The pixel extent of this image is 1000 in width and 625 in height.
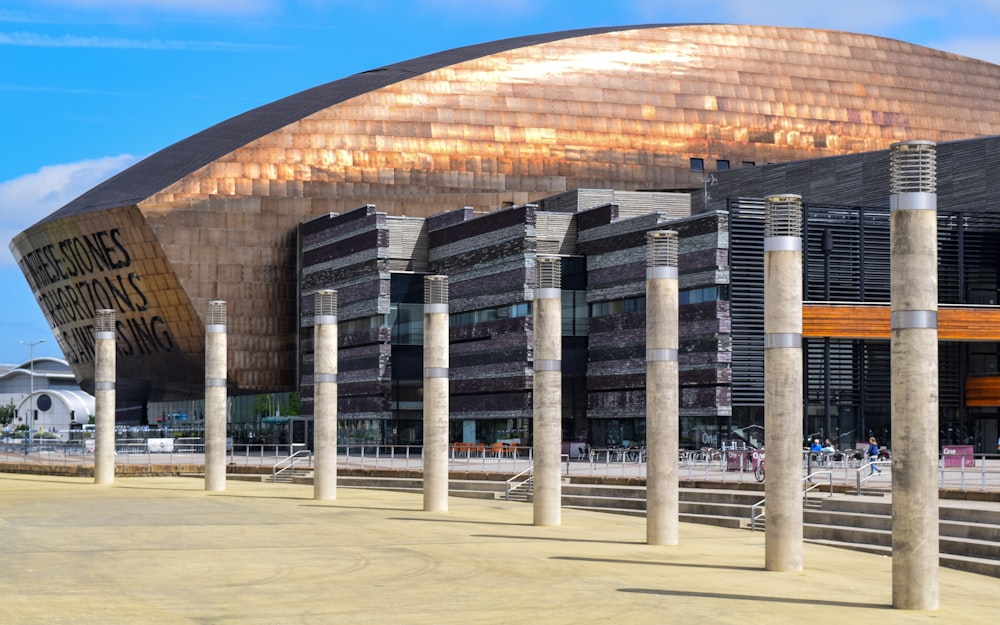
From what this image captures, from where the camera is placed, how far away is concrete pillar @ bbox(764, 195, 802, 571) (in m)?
28.7

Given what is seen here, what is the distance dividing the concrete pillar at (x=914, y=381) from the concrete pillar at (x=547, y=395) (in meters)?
15.3

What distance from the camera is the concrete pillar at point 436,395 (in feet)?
146

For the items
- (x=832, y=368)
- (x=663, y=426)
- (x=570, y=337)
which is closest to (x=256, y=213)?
(x=570, y=337)

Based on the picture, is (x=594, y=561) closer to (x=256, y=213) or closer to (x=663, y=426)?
(x=663, y=426)

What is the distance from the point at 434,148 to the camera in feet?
333

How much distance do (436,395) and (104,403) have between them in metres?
22.6

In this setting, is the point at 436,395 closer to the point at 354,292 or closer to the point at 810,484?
the point at 810,484

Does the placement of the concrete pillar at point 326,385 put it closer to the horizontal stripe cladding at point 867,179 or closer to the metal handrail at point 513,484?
the metal handrail at point 513,484

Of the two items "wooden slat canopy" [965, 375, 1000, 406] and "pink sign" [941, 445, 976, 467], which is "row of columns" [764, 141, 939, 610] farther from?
"wooden slat canopy" [965, 375, 1000, 406]

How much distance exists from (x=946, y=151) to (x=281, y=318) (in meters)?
44.5

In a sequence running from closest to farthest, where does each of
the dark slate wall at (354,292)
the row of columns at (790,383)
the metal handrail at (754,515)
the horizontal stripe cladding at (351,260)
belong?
the row of columns at (790,383) < the metal handrail at (754,515) < the dark slate wall at (354,292) < the horizontal stripe cladding at (351,260)

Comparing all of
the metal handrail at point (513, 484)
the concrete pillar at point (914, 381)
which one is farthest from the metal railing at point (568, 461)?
the metal handrail at point (513, 484)

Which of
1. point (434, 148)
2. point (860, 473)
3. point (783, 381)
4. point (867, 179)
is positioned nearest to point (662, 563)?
point (783, 381)

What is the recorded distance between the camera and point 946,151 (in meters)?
80.0
